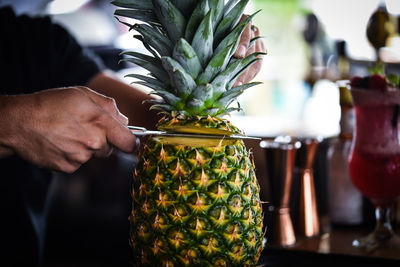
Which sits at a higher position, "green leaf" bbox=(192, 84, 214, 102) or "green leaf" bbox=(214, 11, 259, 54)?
"green leaf" bbox=(214, 11, 259, 54)

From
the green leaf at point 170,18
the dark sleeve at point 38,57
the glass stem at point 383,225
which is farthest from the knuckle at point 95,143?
the dark sleeve at point 38,57

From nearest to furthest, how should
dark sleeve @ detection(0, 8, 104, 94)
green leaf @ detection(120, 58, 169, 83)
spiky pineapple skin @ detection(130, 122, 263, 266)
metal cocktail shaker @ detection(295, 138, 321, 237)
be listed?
spiky pineapple skin @ detection(130, 122, 263, 266), green leaf @ detection(120, 58, 169, 83), metal cocktail shaker @ detection(295, 138, 321, 237), dark sleeve @ detection(0, 8, 104, 94)

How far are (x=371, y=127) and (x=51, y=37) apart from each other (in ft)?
4.09

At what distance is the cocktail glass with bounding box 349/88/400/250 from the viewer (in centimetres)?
108

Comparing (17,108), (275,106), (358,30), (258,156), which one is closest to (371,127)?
(258,156)

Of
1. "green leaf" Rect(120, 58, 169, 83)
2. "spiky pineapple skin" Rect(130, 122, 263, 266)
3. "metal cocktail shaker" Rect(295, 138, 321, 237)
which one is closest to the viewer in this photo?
"spiky pineapple skin" Rect(130, 122, 263, 266)

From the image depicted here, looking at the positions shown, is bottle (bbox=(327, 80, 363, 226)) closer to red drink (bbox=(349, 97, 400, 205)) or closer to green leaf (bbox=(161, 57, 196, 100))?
red drink (bbox=(349, 97, 400, 205))

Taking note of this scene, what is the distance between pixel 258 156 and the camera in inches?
60.0

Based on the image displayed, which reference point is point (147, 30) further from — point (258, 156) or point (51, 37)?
point (51, 37)

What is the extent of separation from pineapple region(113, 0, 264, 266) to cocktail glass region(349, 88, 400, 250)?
45cm

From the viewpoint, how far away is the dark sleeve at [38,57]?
162 cm

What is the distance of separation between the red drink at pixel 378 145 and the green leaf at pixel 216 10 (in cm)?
47

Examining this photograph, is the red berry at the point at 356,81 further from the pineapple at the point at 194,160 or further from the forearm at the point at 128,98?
the forearm at the point at 128,98

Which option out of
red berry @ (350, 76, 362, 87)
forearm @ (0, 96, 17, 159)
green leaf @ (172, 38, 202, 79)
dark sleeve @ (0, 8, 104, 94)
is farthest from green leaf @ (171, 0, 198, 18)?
dark sleeve @ (0, 8, 104, 94)
